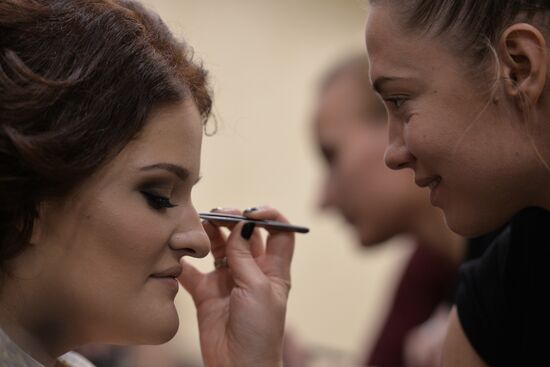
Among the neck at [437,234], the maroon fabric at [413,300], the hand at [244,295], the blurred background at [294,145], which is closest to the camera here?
the hand at [244,295]

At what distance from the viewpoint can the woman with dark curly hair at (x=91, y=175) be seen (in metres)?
0.92

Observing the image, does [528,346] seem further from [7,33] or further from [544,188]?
[7,33]

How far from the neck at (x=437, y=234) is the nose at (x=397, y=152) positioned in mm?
1066

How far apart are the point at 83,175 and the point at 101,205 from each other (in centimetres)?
4

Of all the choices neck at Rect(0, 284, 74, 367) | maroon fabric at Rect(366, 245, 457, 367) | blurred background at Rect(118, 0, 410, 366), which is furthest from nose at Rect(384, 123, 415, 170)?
blurred background at Rect(118, 0, 410, 366)

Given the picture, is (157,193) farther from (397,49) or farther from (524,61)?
(524,61)

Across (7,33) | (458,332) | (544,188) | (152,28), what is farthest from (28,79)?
(458,332)

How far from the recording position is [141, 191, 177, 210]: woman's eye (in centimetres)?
99

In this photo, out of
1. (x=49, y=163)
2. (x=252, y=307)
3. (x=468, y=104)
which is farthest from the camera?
(x=252, y=307)

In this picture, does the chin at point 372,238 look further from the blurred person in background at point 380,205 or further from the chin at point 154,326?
the chin at point 154,326

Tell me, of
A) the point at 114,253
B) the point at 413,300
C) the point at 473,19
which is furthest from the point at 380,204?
the point at 114,253

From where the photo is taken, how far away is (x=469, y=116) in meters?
1.03

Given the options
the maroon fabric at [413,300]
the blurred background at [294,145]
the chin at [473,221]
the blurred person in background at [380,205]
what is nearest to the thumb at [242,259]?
the chin at [473,221]

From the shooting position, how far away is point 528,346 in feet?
4.03
